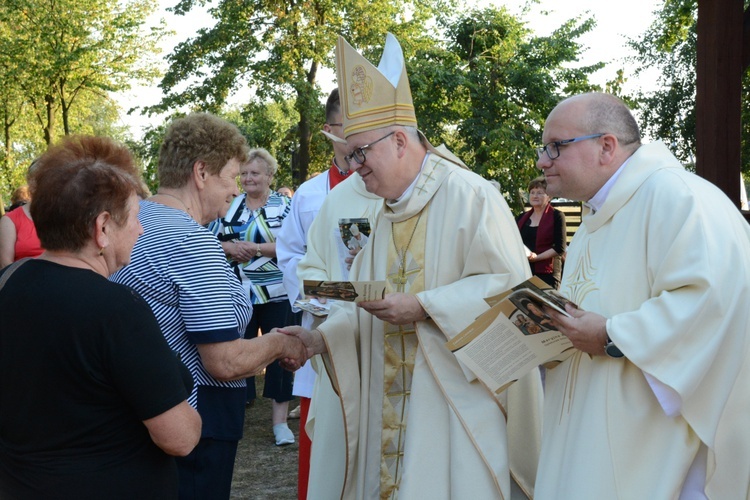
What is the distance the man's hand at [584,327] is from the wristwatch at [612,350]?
0.01 metres

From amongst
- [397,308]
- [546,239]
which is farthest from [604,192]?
[546,239]

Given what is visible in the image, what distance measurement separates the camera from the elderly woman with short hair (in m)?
2.88

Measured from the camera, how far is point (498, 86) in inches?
906

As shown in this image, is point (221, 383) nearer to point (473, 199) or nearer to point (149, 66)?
point (473, 199)

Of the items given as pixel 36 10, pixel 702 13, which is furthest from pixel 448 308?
pixel 36 10

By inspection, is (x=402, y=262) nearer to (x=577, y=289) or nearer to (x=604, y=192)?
(x=577, y=289)

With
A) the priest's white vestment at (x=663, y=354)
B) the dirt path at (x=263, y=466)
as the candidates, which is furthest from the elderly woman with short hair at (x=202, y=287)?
the dirt path at (x=263, y=466)

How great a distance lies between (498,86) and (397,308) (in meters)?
20.5

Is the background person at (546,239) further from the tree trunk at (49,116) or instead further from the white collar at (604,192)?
the tree trunk at (49,116)

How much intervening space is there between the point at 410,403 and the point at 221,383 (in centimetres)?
79

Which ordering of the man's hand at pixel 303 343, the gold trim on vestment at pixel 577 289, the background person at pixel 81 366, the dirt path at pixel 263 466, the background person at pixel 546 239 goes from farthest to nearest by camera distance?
the background person at pixel 546 239, the dirt path at pixel 263 466, the man's hand at pixel 303 343, the gold trim on vestment at pixel 577 289, the background person at pixel 81 366

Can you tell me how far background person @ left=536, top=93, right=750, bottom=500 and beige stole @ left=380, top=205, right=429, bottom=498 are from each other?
73cm

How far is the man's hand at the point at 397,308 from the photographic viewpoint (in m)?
3.28

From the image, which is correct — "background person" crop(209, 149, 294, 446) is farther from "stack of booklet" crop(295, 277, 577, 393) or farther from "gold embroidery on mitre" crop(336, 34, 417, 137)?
"stack of booklet" crop(295, 277, 577, 393)
